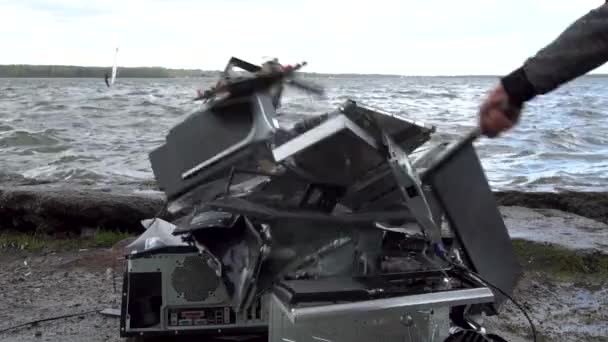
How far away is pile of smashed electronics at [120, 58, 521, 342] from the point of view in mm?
2686

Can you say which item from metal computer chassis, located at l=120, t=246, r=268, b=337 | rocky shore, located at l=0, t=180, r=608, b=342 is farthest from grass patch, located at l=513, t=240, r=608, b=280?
metal computer chassis, located at l=120, t=246, r=268, b=337

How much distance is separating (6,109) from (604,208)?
2654 centimetres

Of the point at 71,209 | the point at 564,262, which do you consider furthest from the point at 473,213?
the point at 71,209

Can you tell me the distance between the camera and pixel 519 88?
2562 millimetres

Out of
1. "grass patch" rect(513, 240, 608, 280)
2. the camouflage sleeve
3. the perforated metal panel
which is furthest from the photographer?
"grass patch" rect(513, 240, 608, 280)

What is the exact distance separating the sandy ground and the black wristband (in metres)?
2.21

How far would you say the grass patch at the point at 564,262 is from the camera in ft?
19.0

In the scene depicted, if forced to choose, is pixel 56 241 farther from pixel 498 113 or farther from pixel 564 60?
pixel 564 60

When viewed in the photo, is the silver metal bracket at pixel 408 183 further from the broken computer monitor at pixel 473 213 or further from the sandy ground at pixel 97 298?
the sandy ground at pixel 97 298

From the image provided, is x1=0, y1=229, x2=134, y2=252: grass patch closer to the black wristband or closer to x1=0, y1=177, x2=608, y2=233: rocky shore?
x1=0, y1=177, x2=608, y2=233: rocky shore

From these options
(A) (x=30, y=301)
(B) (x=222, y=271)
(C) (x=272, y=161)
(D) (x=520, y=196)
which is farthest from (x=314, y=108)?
(D) (x=520, y=196)

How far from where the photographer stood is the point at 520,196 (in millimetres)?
8992

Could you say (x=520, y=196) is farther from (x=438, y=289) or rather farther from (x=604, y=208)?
(x=438, y=289)

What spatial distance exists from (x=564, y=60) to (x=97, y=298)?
12.3ft
